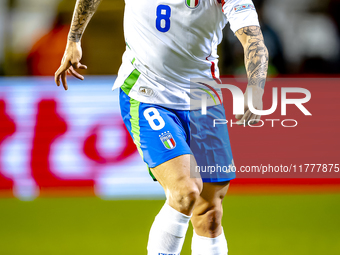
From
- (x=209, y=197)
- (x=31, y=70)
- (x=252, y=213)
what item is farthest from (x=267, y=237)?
(x=31, y=70)

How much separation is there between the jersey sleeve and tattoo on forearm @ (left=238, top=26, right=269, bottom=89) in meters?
0.03

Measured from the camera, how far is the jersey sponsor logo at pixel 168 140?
1.82 meters

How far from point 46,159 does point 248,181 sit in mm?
2069

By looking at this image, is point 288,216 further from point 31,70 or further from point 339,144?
point 31,70

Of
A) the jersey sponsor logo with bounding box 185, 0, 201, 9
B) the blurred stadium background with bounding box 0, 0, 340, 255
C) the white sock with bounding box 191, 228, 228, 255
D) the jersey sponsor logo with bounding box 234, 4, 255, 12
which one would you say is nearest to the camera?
the jersey sponsor logo with bounding box 234, 4, 255, 12

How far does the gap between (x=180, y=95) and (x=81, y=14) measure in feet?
2.48

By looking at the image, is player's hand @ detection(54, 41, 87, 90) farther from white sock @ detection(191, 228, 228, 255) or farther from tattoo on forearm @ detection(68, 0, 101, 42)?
white sock @ detection(191, 228, 228, 255)

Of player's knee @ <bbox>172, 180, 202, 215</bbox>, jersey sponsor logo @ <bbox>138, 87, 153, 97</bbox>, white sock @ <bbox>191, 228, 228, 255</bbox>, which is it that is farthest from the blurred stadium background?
jersey sponsor logo @ <bbox>138, 87, 153, 97</bbox>

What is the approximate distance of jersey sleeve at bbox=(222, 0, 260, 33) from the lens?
180cm

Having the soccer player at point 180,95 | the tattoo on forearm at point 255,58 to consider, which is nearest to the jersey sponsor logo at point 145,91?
the soccer player at point 180,95

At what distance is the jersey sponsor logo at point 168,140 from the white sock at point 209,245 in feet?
1.91

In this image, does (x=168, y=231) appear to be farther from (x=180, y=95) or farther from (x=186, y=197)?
(x=180, y=95)

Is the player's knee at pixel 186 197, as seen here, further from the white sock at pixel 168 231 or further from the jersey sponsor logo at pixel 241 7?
the jersey sponsor logo at pixel 241 7

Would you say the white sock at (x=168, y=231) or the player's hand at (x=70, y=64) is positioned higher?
the player's hand at (x=70, y=64)
